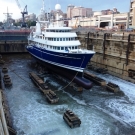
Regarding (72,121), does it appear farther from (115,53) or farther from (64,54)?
(115,53)

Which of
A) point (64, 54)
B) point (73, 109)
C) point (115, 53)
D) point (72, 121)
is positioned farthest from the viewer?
point (115, 53)

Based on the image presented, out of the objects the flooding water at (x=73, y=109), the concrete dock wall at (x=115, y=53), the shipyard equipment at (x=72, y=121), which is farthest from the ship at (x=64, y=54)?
the shipyard equipment at (x=72, y=121)

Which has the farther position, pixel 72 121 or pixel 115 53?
pixel 115 53

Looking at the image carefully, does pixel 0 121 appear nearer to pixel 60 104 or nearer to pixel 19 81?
pixel 60 104

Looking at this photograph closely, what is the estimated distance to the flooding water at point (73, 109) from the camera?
12.5 m

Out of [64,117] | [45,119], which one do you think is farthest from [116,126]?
[45,119]

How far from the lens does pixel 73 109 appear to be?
51.2 feet

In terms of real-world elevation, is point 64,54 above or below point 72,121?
above

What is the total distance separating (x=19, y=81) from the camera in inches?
906

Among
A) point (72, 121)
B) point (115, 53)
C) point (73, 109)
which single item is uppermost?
point (115, 53)

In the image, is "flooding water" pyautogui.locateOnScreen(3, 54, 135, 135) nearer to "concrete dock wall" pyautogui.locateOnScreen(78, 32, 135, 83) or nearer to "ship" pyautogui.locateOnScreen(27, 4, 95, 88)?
"ship" pyautogui.locateOnScreen(27, 4, 95, 88)

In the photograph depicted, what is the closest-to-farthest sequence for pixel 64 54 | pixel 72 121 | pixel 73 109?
pixel 72 121 < pixel 73 109 < pixel 64 54

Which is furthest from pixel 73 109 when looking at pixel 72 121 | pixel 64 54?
pixel 64 54

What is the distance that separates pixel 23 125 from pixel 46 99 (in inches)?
186
